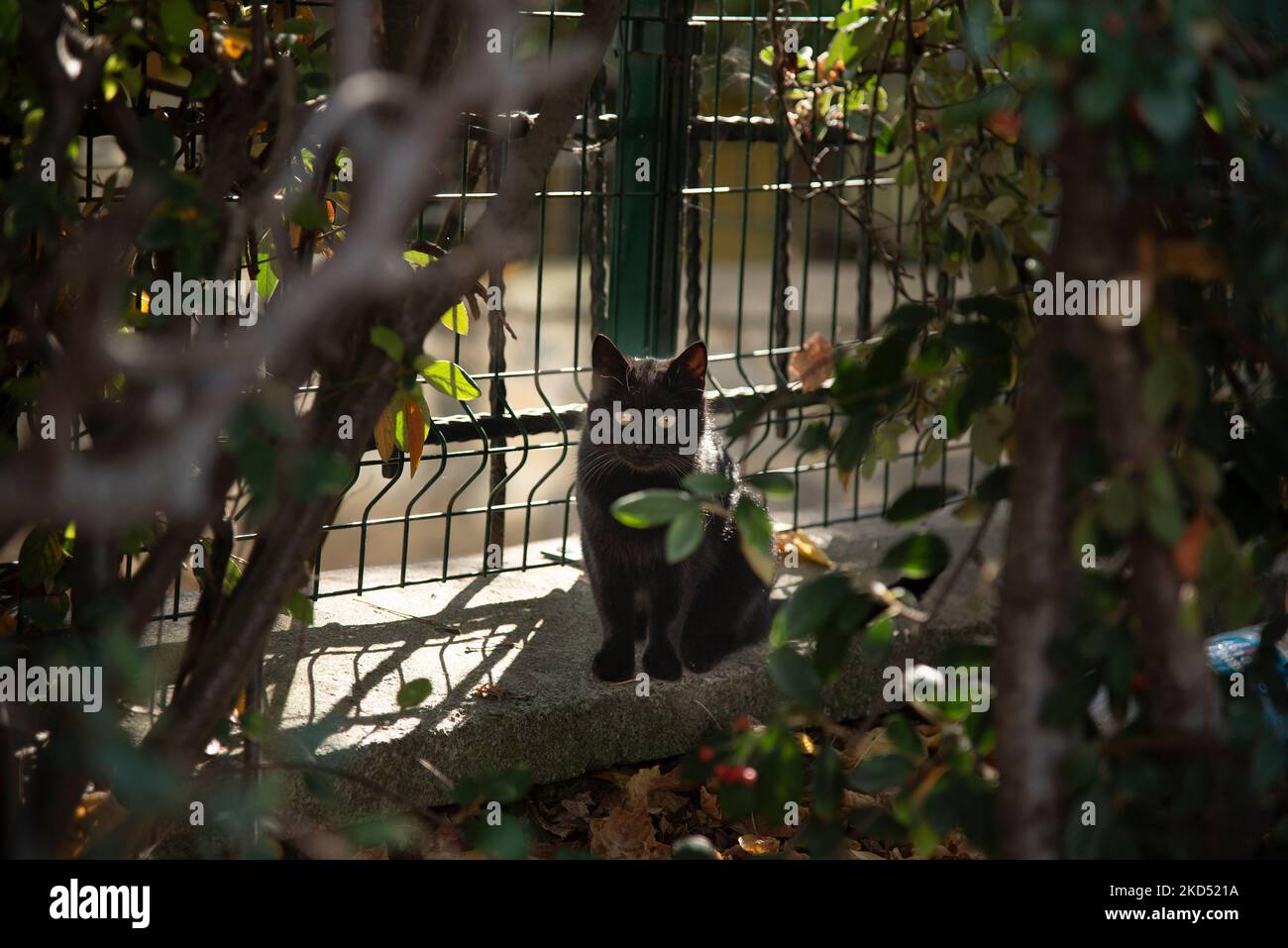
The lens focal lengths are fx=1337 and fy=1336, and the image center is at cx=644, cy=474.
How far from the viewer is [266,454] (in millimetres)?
1678

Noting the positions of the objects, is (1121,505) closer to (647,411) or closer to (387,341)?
(387,341)

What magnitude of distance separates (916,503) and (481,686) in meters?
1.68

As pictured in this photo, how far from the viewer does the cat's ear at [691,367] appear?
354cm

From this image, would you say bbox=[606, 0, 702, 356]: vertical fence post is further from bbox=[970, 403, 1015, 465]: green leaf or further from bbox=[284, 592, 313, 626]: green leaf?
bbox=[284, 592, 313, 626]: green leaf

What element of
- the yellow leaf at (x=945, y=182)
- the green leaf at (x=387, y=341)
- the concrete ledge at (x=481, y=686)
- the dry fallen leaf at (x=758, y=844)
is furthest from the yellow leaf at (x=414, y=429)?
the yellow leaf at (x=945, y=182)

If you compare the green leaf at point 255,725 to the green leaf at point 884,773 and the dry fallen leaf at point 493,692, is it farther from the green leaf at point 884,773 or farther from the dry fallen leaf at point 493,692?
the dry fallen leaf at point 493,692

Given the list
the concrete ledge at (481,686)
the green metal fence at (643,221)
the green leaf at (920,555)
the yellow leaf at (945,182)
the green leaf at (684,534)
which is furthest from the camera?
the green metal fence at (643,221)

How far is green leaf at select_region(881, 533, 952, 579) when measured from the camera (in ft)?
5.99

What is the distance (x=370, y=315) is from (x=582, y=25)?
1.99ft

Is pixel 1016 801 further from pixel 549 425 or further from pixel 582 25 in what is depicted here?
pixel 549 425

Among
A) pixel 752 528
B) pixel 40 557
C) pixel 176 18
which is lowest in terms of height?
pixel 40 557

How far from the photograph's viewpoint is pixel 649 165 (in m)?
4.08

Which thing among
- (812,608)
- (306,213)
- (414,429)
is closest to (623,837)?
(414,429)
